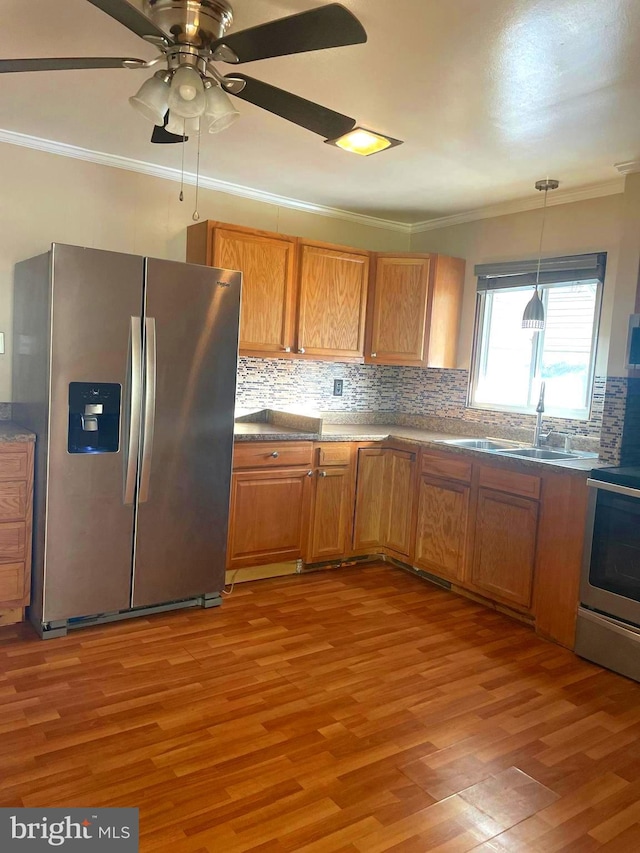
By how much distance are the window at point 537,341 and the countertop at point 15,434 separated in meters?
2.74

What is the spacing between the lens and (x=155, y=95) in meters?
1.75

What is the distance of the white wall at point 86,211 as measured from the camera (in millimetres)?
3316

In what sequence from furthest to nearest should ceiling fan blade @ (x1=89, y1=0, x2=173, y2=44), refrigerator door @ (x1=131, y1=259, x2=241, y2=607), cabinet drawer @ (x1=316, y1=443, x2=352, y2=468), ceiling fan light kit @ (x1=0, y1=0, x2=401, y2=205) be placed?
cabinet drawer @ (x1=316, y1=443, x2=352, y2=468)
refrigerator door @ (x1=131, y1=259, x2=241, y2=607)
ceiling fan light kit @ (x1=0, y1=0, x2=401, y2=205)
ceiling fan blade @ (x1=89, y1=0, x2=173, y2=44)

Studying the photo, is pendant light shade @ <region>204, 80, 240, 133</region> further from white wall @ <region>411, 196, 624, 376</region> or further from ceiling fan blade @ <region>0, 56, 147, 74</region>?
white wall @ <region>411, 196, 624, 376</region>

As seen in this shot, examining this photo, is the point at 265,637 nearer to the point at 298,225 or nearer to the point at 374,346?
the point at 374,346

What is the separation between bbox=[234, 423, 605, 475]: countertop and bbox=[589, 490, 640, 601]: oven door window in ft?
0.68

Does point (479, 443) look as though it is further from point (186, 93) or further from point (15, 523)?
point (186, 93)

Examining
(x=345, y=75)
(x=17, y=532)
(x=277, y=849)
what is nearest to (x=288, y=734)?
(x=277, y=849)

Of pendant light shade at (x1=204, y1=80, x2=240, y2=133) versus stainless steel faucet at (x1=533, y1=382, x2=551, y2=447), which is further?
stainless steel faucet at (x1=533, y1=382, x2=551, y2=447)

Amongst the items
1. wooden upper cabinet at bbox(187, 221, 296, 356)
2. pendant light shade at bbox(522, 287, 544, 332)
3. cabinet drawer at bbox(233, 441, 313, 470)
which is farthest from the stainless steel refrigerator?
pendant light shade at bbox(522, 287, 544, 332)

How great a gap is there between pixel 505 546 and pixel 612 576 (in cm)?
60

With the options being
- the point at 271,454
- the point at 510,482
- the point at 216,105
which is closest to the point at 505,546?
the point at 510,482

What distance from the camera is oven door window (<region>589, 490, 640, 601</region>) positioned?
9.02 feet

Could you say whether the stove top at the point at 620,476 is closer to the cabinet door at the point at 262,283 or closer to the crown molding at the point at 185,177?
the cabinet door at the point at 262,283
